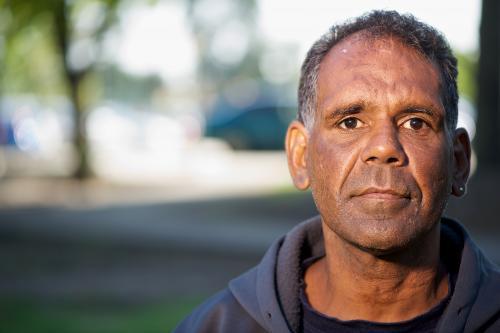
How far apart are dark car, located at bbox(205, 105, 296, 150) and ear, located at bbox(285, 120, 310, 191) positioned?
23227 millimetres

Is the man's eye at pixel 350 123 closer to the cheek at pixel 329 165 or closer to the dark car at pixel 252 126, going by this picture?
the cheek at pixel 329 165

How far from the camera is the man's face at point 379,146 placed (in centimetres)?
237

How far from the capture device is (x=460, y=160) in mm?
2648

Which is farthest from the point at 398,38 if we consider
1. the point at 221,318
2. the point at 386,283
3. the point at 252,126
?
the point at 252,126

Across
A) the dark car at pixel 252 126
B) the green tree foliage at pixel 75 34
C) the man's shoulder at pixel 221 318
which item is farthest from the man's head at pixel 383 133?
the dark car at pixel 252 126

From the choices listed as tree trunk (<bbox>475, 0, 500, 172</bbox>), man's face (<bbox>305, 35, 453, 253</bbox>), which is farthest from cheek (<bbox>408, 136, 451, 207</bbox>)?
tree trunk (<bbox>475, 0, 500, 172</bbox>)

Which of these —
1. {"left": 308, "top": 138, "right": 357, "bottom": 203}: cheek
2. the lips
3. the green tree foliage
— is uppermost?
the green tree foliage

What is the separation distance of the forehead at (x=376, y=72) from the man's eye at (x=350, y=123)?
70 mm

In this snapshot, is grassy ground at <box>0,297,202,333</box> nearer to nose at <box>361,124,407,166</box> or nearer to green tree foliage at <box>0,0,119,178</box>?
nose at <box>361,124,407,166</box>

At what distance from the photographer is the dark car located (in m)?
26.3

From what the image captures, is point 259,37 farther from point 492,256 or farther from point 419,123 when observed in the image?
point 419,123

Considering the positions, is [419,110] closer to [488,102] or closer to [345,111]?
[345,111]

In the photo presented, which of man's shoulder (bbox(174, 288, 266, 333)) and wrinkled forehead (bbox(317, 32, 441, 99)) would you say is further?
man's shoulder (bbox(174, 288, 266, 333))

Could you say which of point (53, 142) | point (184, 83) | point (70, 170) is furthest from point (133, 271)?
point (184, 83)
